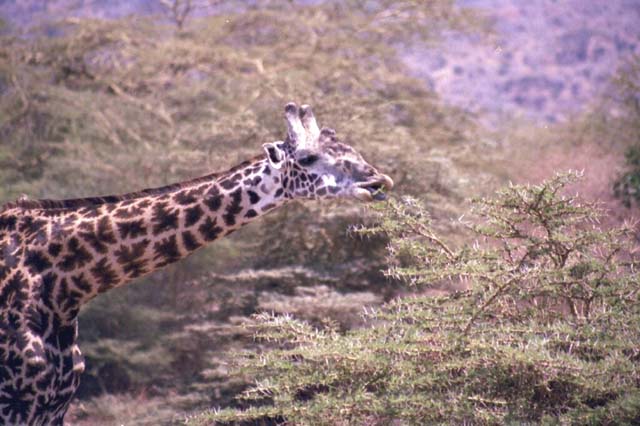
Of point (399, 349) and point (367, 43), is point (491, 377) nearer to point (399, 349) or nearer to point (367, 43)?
point (399, 349)

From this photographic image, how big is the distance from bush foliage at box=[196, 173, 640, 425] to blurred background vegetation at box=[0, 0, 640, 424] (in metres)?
0.74

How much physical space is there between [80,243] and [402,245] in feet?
6.96

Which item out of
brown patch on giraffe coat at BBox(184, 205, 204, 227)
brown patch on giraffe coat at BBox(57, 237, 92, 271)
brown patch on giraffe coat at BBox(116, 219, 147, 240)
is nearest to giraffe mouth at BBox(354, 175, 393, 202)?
brown patch on giraffe coat at BBox(184, 205, 204, 227)

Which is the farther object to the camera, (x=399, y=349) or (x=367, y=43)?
(x=367, y=43)

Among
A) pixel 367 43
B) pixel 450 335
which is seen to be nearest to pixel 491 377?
pixel 450 335

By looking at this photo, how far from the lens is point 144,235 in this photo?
5137 millimetres

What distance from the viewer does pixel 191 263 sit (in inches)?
450

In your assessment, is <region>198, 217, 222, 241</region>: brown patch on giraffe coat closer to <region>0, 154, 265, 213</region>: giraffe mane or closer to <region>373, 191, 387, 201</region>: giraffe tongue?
<region>0, 154, 265, 213</region>: giraffe mane

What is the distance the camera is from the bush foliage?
4781 millimetres

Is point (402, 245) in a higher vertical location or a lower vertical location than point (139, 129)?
higher

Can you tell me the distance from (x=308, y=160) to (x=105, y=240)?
1.32m

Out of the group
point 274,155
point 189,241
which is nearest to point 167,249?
point 189,241

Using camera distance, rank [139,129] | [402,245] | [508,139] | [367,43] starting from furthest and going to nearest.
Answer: [508,139]
[367,43]
[139,129]
[402,245]

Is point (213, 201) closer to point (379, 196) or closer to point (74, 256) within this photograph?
point (74, 256)
